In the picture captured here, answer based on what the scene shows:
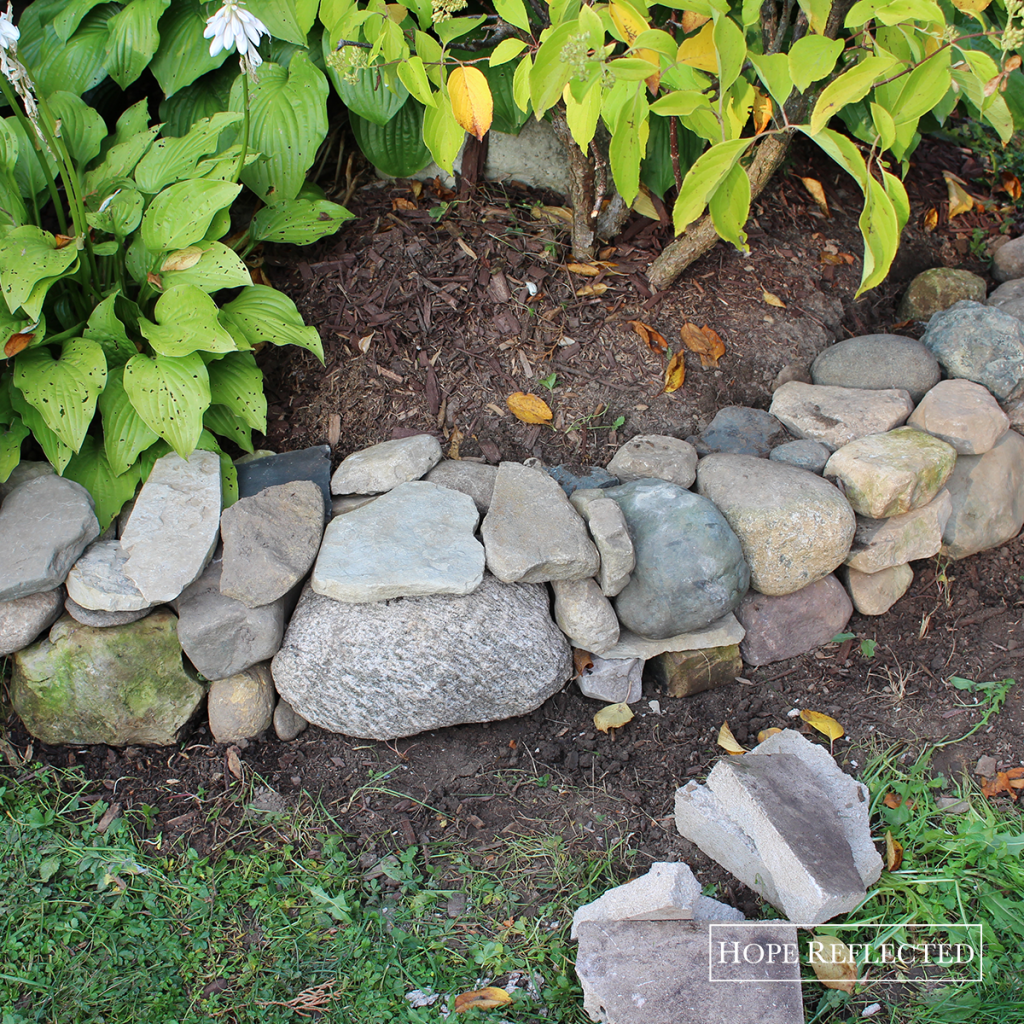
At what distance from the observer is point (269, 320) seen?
2691 millimetres

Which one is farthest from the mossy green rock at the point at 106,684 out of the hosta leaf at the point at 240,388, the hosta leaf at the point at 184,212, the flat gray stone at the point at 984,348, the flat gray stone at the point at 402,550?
the flat gray stone at the point at 984,348

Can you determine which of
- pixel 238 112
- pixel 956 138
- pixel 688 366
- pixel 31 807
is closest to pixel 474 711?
pixel 31 807

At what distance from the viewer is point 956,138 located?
13.1ft

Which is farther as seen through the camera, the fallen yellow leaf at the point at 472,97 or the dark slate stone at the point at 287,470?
the dark slate stone at the point at 287,470

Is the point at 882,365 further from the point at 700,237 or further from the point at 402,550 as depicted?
the point at 402,550

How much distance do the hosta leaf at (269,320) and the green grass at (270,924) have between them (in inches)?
Answer: 58.0

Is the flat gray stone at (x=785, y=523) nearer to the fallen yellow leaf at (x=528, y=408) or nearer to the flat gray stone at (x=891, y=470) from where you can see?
the flat gray stone at (x=891, y=470)

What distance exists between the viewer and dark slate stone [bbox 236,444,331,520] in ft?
8.78

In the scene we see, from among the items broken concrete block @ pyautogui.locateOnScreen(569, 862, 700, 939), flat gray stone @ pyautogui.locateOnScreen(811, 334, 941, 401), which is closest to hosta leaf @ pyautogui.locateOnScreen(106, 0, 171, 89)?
flat gray stone @ pyautogui.locateOnScreen(811, 334, 941, 401)

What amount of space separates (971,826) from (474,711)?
1.36 m

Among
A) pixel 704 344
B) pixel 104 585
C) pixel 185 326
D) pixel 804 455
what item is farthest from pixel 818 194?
pixel 104 585

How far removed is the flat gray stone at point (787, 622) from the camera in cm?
269

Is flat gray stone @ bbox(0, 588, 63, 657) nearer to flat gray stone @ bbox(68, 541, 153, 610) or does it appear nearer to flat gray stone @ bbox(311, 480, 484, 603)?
flat gray stone @ bbox(68, 541, 153, 610)

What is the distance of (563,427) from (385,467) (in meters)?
0.66
